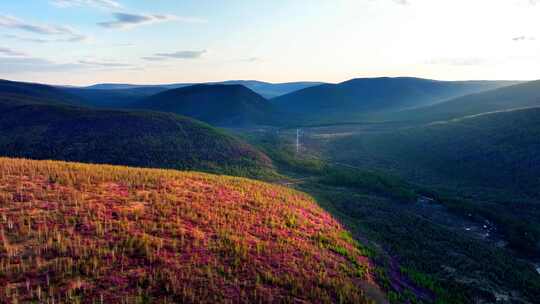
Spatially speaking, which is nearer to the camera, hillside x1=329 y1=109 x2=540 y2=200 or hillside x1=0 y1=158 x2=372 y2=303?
hillside x1=0 y1=158 x2=372 y2=303

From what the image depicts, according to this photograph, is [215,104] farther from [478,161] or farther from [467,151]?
[478,161]

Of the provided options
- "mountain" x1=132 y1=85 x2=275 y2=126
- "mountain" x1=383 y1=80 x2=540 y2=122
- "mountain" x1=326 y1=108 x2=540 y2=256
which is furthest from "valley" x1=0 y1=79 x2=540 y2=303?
"mountain" x1=132 y1=85 x2=275 y2=126

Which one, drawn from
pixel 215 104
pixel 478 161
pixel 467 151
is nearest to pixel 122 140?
pixel 478 161

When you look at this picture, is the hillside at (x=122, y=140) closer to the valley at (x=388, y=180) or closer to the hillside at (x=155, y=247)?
the valley at (x=388, y=180)

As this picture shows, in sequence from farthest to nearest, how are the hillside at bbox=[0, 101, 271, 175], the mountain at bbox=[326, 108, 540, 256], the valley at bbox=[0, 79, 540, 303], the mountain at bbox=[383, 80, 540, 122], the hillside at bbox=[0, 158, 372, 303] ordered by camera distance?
the mountain at bbox=[383, 80, 540, 122]
the hillside at bbox=[0, 101, 271, 175]
the mountain at bbox=[326, 108, 540, 256]
the valley at bbox=[0, 79, 540, 303]
the hillside at bbox=[0, 158, 372, 303]

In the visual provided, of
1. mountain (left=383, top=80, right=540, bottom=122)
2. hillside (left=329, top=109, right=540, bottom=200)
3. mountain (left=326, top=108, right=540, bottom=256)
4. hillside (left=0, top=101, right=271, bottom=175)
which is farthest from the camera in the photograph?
Result: mountain (left=383, top=80, right=540, bottom=122)

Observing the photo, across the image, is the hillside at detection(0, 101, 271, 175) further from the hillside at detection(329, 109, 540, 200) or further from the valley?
the hillside at detection(329, 109, 540, 200)
